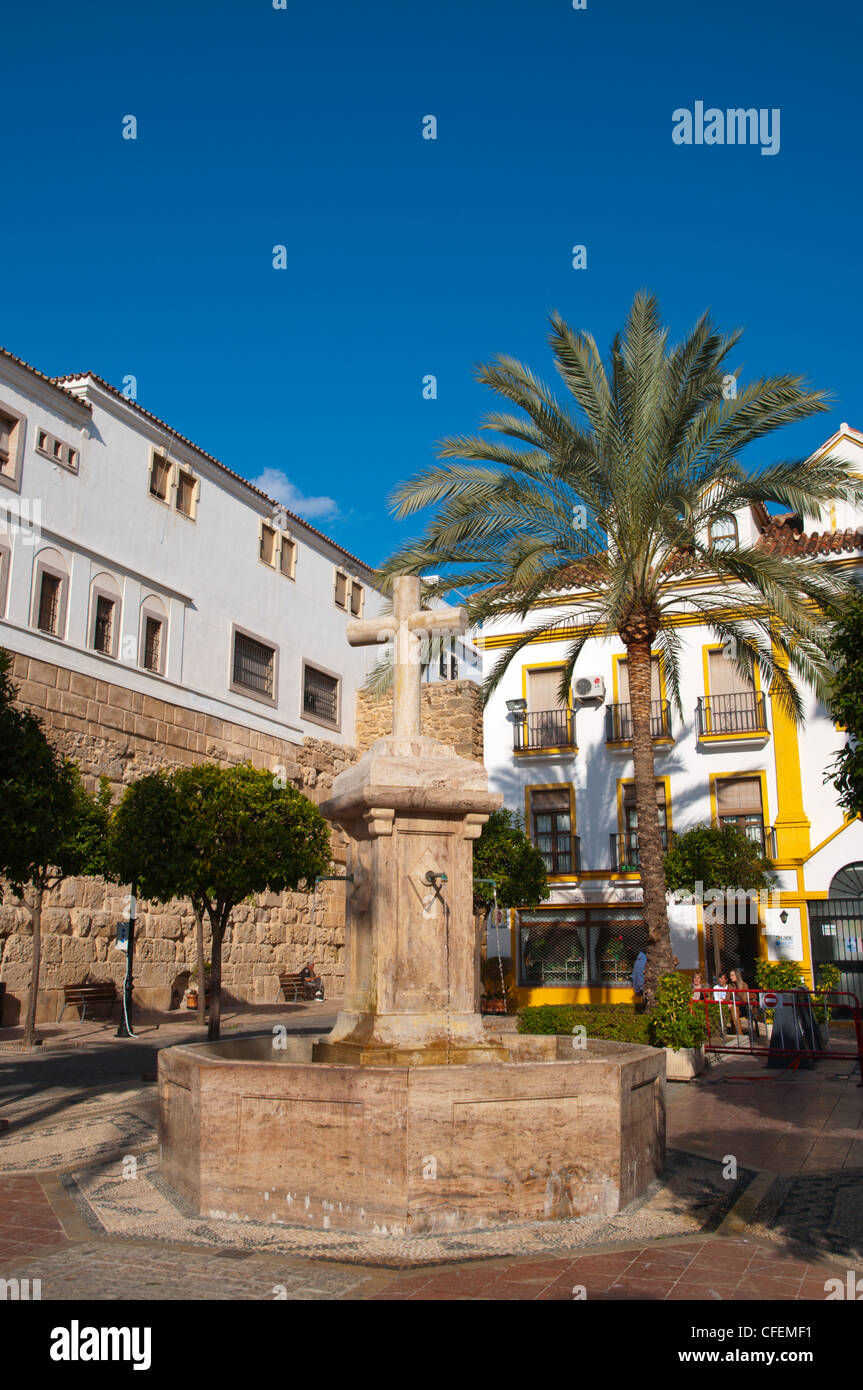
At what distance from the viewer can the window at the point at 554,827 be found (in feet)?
84.8

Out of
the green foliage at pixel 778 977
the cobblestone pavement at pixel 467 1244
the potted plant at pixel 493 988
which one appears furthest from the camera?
the potted plant at pixel 493 988

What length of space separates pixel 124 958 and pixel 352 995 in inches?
568

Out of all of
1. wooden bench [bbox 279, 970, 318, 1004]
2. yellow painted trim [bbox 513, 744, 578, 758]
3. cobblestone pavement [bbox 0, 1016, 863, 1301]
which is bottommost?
cobblestone pavement [bbox 0, 1016, 863, 1301]

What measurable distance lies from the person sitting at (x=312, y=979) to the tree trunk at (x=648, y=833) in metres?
12.5

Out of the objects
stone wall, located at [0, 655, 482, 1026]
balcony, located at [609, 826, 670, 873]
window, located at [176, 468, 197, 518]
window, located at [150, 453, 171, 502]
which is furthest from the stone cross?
balcony, located at [609, 826, 670, 873]

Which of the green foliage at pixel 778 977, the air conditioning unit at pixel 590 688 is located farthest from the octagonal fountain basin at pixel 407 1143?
the air conditioning unit at pixel 590 688

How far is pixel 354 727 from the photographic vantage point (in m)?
30.2

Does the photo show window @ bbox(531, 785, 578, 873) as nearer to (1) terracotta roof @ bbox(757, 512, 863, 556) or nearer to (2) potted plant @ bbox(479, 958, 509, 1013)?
(2) potted plant @ bbox(479, 958, 509, 1013)

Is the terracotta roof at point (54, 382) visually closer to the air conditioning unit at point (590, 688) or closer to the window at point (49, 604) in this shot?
the window at point (49, 604)

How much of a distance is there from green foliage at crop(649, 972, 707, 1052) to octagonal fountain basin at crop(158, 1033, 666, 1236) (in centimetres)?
657

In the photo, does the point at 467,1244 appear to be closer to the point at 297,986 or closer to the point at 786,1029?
the point at 786,1029

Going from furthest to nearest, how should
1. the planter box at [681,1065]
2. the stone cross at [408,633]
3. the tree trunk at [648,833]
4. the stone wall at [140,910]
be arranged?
1. the stone wall at [140,910]
2. the tree trunk at [648,833]
3. the planter box at [681,1065]
4. the stone cross at [408,633]

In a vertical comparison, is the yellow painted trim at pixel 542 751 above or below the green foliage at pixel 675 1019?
above

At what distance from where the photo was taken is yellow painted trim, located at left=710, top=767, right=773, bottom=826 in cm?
2366
